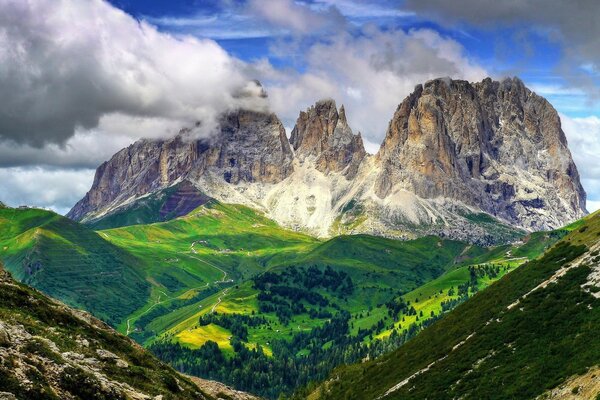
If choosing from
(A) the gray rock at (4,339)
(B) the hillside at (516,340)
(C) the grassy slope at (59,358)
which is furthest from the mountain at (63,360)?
(B) the hillside at (516,340)

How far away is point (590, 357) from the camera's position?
95875 mm

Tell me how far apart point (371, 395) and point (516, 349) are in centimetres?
4888

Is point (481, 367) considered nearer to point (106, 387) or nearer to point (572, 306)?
point (572, 306)

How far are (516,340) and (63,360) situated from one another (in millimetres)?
82501

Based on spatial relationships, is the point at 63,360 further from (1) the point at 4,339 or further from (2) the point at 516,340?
(2) the point at 516,340

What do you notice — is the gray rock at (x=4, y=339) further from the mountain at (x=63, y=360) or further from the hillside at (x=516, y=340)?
the hillside at (x=516, y=340)

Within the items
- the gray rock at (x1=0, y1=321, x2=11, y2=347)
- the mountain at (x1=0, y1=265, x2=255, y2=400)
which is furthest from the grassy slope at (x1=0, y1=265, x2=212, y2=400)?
the gray rock at (x1=0, y1=321, x2=11, y2=347)

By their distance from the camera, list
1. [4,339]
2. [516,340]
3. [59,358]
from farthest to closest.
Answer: [516,340], [59,358], [4,339]

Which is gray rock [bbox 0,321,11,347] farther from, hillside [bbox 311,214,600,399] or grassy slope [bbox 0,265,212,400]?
hillside [bbox 311,214,600,399]

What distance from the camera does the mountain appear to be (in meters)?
60.5

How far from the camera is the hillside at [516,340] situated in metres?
104

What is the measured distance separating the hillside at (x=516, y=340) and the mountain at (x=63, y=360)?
49098 millimetres

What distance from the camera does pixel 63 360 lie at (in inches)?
2793

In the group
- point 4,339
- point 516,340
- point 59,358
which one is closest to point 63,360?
point 59,358
